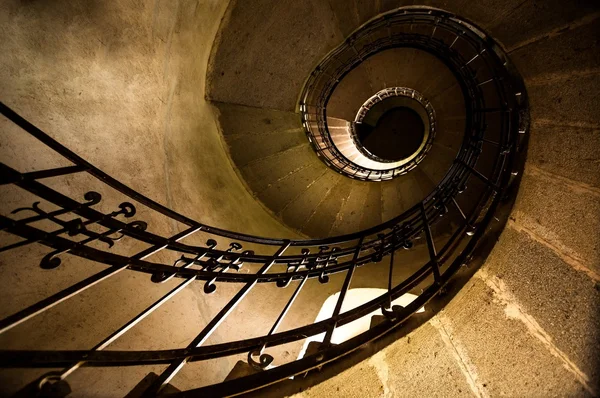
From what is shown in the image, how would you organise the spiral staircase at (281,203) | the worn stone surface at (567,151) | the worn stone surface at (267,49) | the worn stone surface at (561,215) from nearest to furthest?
the spiral staircase at (281,203)
the worn stone surface at (561,215)
the worn stone surface at (567,151)
the worn stone surface at (267,49)

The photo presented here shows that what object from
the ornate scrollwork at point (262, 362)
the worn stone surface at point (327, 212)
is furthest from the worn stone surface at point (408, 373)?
the worn stone surface at point (327, 212)

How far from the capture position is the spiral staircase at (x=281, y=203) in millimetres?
1631

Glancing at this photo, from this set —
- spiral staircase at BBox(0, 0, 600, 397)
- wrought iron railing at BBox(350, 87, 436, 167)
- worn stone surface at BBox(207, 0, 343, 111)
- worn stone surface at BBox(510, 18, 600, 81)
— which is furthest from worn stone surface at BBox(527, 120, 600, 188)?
wrought iron railing at BBox(350, 87, 436, 167)

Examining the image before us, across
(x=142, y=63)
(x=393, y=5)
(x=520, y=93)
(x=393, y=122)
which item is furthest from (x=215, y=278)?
(x=393, y=122)

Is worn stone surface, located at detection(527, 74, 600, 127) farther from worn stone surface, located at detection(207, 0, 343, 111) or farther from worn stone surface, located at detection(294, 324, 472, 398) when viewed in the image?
worn stone surface, located at detection(207, 0, 343, 111)

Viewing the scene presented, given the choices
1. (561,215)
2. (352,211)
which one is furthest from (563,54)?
(352,211)

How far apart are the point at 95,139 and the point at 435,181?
537 cm

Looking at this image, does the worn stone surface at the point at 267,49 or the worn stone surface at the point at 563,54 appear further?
the worn stone surface at the point at 267,49

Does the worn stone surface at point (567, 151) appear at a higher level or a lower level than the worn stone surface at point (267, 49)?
lower

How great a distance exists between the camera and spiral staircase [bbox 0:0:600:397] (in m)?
1.63

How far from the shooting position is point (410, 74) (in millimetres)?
6074

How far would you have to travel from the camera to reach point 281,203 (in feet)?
17.9

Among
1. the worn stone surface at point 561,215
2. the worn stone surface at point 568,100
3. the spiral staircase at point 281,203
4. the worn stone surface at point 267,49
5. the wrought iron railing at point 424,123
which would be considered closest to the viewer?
the spiral staircase at point 281,203

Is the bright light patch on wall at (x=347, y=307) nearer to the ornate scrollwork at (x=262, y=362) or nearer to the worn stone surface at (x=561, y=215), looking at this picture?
the worn stone surface at (x=561, y=215)
